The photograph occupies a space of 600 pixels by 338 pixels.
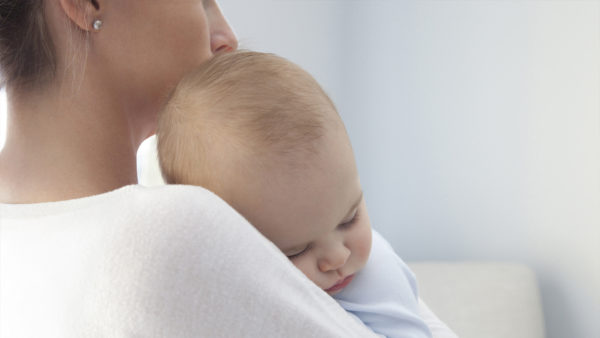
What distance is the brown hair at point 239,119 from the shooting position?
609 millimetres

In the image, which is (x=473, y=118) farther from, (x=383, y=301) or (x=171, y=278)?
(x=171, y=278)

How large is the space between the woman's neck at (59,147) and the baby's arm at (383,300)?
323 mm

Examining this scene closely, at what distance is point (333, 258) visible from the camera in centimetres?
66

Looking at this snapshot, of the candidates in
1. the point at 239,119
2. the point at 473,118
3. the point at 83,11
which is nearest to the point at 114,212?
the point at 239,119

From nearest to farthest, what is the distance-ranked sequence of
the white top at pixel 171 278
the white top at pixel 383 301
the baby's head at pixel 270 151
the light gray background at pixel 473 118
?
the white top at pixel 171 278 → the baby's head at pixel 270 151 → the white top at pixel 383 301 → the light gray background at pixel 473 118

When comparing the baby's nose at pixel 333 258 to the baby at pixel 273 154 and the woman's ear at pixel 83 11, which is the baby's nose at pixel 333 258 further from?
the woman's ear at pixel 83 11

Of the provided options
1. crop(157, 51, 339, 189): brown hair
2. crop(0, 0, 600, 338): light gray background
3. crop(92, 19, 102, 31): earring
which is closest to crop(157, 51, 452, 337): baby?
crop(157, 51, 339, 189): brown hair

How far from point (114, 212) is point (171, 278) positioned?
0.07m

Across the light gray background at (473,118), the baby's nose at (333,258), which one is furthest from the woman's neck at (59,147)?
the light gray background at (473,118)

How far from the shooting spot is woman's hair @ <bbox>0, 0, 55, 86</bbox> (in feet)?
2.18

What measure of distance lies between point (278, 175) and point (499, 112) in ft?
4.94

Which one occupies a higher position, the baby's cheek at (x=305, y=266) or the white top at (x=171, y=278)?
the white top at (x=171, y=278)

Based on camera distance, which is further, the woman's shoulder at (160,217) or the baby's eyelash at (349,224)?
the baby's eyelash at (349,224)

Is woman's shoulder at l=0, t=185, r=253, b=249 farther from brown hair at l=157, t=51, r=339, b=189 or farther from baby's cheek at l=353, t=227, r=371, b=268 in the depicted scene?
baby's cheek at l=353, t=227, r=371, b=268
